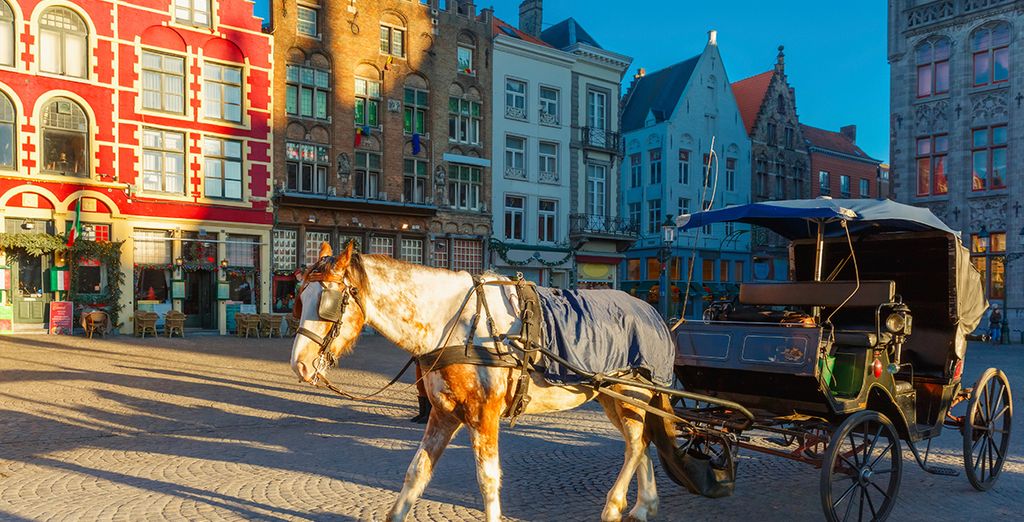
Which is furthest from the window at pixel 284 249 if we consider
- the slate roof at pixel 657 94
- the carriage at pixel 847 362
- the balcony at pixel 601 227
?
the carriage at pixel 847 362

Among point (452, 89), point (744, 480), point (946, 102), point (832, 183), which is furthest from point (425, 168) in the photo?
point (832, 183)

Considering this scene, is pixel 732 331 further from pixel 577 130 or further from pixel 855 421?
pixel 577 130

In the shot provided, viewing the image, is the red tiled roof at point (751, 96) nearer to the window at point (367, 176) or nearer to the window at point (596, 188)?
the window at point (596, 188)

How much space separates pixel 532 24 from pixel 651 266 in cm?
1445

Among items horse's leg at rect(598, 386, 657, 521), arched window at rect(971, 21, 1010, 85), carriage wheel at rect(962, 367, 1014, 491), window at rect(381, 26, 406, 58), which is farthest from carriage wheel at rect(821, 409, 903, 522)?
arched window at rect(971, 21, 1010, 85)

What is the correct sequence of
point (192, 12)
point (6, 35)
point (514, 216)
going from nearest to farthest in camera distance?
point (6, 35), point (192, 12), point (514, 216)

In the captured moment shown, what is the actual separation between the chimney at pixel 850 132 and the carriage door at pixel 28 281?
5205 centimetres

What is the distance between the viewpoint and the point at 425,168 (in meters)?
30.2

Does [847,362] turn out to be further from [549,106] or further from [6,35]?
[549,106]

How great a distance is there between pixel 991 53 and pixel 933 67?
217 centimetres

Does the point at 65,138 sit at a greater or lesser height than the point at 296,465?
greater

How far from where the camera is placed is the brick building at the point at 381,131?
27.0 metres

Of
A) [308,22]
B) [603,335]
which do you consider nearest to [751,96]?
[308,22]

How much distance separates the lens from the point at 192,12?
2498cm
